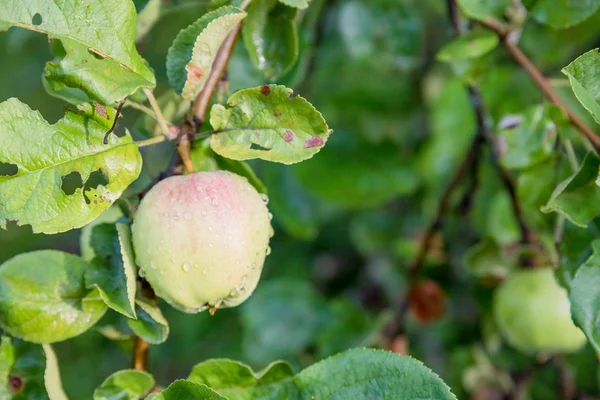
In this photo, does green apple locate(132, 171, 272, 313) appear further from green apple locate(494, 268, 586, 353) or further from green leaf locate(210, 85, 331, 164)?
green apple locate(494, 268, 586, 353)

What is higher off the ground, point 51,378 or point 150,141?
point 150,141

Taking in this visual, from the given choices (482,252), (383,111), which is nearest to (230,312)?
(383,111)

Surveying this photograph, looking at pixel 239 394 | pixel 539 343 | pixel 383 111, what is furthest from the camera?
pixel 383 111

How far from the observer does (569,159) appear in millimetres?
1038

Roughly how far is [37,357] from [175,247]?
1.01 ft

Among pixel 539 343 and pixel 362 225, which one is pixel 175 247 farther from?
pixel 362 225

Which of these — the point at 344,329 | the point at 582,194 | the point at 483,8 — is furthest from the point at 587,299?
the point at 344,329

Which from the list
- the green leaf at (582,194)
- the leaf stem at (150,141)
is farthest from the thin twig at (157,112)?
the green leaf at (582,194)

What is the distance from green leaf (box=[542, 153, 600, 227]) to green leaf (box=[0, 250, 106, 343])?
60 centimetres

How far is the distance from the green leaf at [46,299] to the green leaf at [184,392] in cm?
16

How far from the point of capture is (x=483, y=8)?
107 cm

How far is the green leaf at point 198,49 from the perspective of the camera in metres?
0.80

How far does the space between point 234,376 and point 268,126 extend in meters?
0.33

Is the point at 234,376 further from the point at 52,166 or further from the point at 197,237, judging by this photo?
the point at 52,166
